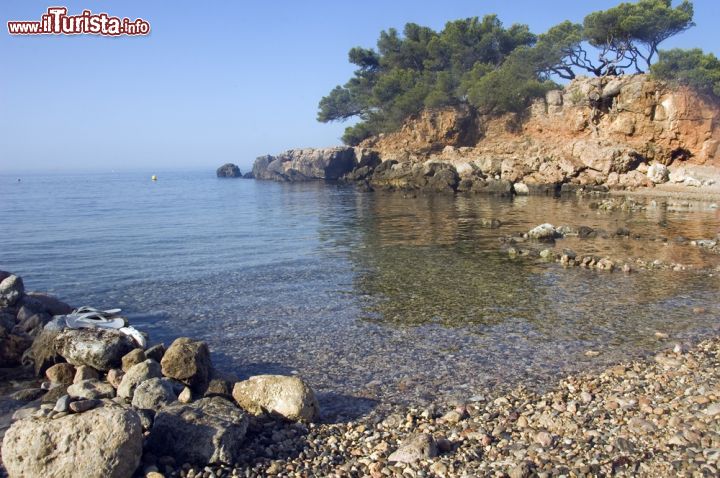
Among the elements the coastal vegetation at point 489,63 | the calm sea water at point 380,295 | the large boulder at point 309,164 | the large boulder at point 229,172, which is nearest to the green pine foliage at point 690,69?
the coastal vegetation at point 489,63

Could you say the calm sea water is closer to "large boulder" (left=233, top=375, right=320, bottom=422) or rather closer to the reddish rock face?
"large boulder" (left=233, top=375, right=320, bottom=422)

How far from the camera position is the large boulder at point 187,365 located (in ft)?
29.1

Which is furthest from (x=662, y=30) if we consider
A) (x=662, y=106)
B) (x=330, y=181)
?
(x=330, y=181)

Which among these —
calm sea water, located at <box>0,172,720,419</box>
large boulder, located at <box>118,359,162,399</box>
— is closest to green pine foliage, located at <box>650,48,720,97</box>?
calm sea water, located at <box>0,172,720,419</box>

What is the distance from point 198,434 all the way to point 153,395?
1640mm

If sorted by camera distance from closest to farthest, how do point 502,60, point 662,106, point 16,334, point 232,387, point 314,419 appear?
point 314,419 → point 232,387 → point 16,334 → point 662,106 → point 502,60

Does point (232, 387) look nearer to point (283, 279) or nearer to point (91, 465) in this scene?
point (91, 465)

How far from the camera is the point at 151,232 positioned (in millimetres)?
28438

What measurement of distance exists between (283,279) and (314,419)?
9.70 m

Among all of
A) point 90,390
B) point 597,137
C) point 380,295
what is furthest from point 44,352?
point 597,137

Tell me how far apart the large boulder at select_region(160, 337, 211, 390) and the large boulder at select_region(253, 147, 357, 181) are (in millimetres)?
58236

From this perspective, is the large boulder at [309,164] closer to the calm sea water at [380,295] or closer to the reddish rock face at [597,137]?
the reddish rock face at [597,137]

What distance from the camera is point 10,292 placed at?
42.4 feet

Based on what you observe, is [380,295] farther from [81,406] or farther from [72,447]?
[72,447]
